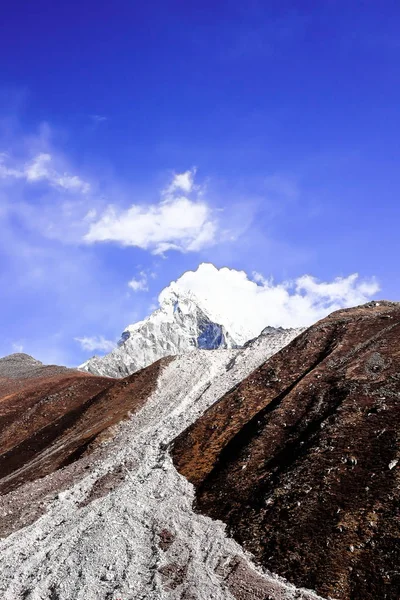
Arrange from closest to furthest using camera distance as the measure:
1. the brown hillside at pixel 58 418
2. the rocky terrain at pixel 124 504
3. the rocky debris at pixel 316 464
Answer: the rocky debris at pixel 316 464
the rocky terrain at pixel 124 504
the brown hillside at pixel 58 418

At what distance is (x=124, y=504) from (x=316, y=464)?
11344mm

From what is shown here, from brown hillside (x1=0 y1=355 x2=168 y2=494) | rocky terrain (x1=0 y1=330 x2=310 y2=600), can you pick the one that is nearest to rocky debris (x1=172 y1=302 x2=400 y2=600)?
rocky terrain (x1=0 y1=330 x2=310 y2=600)

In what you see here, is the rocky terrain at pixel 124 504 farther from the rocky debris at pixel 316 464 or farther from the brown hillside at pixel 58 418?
the rocky debris at pixel 316 464

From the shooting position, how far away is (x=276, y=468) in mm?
28219

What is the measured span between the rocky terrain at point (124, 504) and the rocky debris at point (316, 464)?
137 centimetres

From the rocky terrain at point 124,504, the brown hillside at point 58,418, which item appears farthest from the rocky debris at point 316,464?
the brown hillside at point 58,418

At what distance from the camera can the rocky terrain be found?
850 inches

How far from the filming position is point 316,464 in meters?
26.3

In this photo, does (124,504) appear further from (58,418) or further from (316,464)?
(58,418)

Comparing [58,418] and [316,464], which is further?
[58,418]

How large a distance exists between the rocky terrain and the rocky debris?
1366 mm

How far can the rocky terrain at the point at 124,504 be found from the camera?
2159 centimetres

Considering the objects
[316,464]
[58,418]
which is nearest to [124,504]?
[316,464]

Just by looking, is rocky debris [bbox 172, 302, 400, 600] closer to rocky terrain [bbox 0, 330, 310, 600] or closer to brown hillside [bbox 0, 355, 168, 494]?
rocky terrain [bbox 0, 330, 310, 600]
